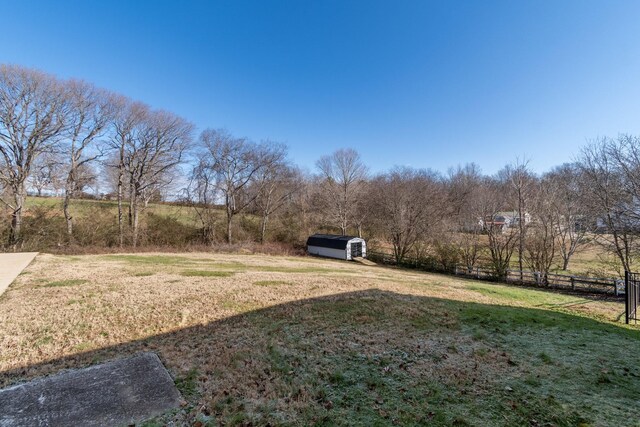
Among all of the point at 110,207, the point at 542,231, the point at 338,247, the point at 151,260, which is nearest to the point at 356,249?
the point at 338,247

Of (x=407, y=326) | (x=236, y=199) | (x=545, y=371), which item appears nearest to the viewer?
(x=545, y=371)

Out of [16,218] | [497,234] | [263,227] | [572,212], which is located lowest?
[263,227]

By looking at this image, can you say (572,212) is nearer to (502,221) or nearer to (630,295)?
(502,221)

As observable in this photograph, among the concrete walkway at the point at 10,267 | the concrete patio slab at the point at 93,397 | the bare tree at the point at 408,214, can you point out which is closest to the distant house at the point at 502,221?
the bare tree at the point at 408,214

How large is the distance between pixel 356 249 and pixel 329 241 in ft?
9.41

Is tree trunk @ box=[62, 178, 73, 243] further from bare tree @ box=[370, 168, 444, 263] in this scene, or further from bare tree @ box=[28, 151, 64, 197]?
bare tree @ box=[370, 168, 444, 263]

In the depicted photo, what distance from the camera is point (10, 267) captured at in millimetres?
10898

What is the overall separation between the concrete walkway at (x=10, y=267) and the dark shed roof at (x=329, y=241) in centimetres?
2099

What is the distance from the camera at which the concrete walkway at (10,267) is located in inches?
341

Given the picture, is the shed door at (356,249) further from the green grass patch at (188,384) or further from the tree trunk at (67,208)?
the green grass patch at (188,384)

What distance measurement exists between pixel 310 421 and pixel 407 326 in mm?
3801

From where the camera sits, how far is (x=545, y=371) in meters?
4.21

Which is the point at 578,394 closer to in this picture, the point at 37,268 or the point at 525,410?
the point at 525,410

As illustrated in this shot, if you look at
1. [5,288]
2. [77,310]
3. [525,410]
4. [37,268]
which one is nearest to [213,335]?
[77,310]
